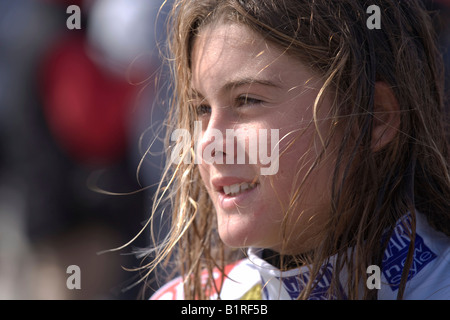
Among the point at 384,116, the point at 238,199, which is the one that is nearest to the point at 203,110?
the point at 238,199

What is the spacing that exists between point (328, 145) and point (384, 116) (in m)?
0.15

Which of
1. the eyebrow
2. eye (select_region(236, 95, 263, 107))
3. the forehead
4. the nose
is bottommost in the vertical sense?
the nose

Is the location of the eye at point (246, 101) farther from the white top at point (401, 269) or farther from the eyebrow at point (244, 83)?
the white top at point (401, 269)

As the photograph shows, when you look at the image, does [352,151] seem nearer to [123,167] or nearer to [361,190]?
[361,190]

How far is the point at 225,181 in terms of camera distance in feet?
4.15

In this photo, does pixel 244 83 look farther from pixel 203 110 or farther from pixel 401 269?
pixel 401 269

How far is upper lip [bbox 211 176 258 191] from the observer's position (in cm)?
124

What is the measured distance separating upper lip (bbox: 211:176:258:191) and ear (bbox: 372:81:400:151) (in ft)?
0.91

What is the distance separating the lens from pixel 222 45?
1.26 m

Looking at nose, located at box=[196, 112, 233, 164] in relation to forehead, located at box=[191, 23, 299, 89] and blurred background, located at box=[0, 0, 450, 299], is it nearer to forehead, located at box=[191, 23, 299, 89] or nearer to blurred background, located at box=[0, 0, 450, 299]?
forehead, located at box=[191, 23, 299, 89]

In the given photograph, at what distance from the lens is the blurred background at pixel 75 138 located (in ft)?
9.24

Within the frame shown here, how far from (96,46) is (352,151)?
6.28 ft

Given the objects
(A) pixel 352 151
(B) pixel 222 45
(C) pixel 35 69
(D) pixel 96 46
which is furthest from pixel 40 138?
(A) pixel 352 151

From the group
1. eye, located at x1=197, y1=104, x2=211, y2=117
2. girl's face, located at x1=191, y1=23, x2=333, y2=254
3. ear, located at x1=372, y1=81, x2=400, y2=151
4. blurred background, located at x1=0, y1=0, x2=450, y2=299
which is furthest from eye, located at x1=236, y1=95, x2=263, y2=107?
blurred background, located at x1=0, y1=0, x2=450, y2=299
